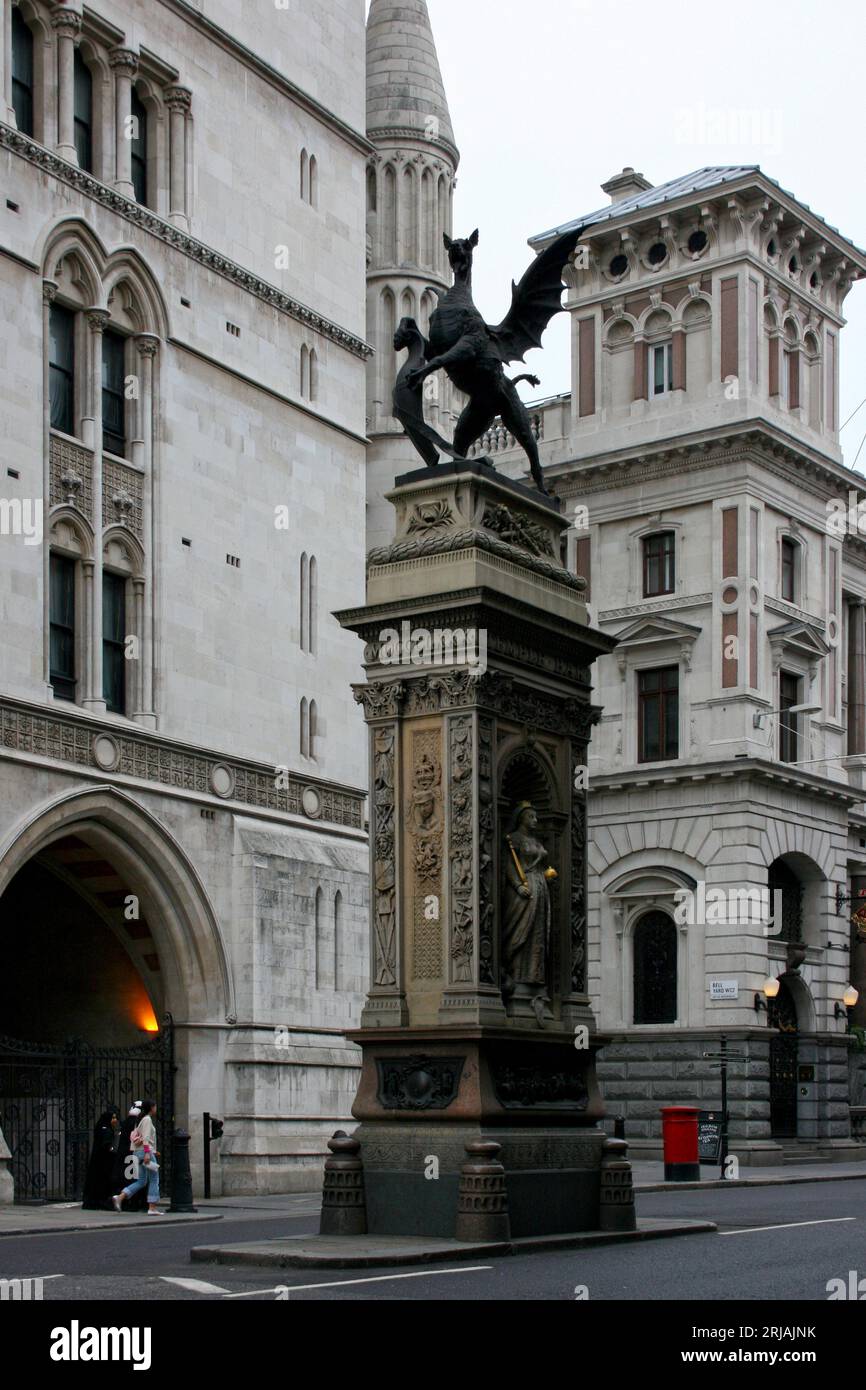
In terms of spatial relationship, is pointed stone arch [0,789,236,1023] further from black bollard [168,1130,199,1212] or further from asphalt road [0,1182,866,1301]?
asphalt road [0,1182,866,1301]

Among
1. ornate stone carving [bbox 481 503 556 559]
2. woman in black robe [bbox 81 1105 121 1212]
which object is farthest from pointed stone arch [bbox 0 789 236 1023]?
ornate stone carving [bbox 481 503 556 559]

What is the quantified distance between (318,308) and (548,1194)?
80.9ft

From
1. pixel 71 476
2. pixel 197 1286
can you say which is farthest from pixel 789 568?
pixel 197 1286

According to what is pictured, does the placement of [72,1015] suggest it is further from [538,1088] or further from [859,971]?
[859,971]

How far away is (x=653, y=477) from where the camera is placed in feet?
164

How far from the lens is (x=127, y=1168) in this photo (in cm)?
2875

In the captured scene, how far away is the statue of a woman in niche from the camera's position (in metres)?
18.7

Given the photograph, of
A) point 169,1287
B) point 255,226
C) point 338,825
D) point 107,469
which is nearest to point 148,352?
point 107,469

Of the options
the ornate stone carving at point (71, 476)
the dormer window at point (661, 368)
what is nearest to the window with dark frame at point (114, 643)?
the ornate stone carving at point (71, 476)

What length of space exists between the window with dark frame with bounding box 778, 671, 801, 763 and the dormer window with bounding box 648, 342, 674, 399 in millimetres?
7675

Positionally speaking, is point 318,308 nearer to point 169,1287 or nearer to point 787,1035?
point 787,1035

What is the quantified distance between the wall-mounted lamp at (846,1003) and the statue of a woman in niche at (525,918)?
29052 millimetres

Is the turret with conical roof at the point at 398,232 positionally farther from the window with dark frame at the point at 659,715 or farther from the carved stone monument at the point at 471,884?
the carved stone monument at the point at 471,884

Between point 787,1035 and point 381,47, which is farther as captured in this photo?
point 381,47
